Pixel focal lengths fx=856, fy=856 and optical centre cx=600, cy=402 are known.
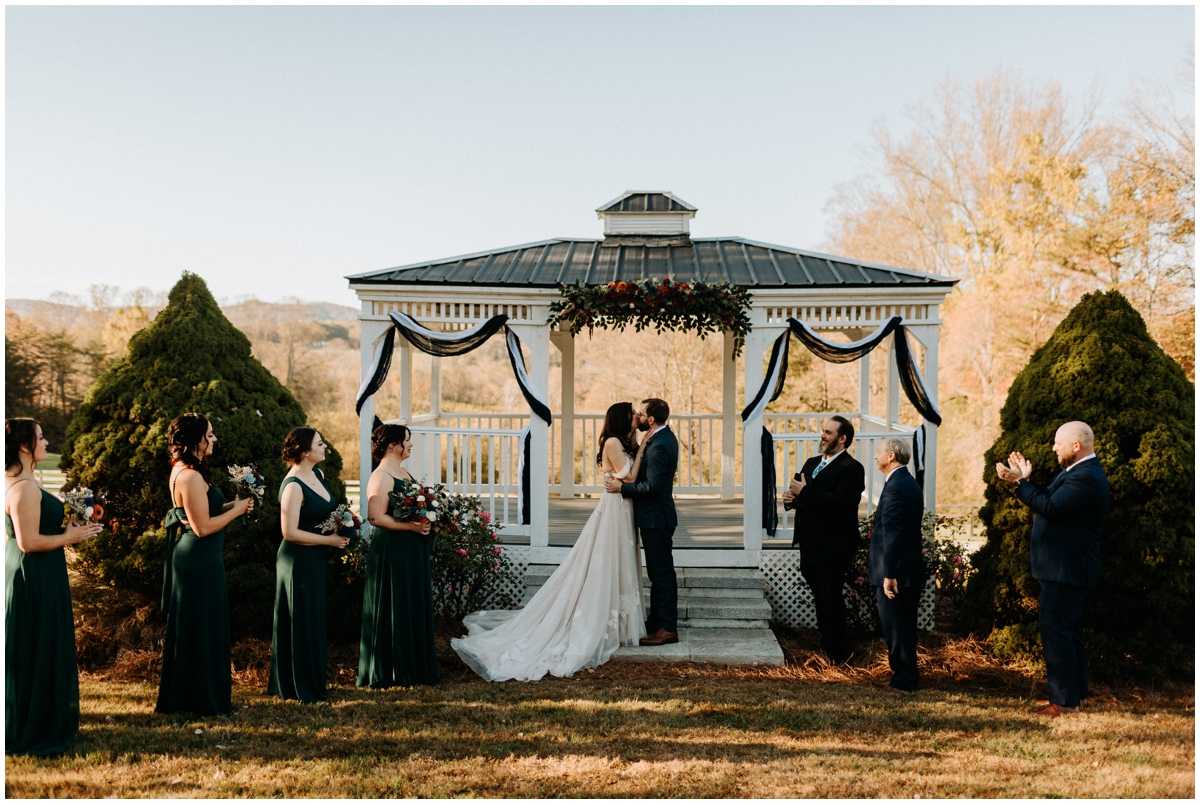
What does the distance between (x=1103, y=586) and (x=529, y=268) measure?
5.90 metres

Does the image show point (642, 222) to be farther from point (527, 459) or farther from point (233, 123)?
point (233, 123)

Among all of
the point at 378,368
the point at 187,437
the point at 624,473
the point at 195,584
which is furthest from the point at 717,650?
the point at 187,437

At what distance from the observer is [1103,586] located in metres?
6.26

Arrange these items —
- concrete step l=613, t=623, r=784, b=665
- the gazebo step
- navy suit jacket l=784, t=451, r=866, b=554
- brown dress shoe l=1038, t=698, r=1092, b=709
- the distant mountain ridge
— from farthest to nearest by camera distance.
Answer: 1. the distant mountain ridge
2. the gazebo step
3. concrete step l=613, t=623, r=784, b=665
4. navy suit jacket l=784, t=451, r=866, b=554
5. brown dress shoe l=1038, t=698, r=1092, b=709

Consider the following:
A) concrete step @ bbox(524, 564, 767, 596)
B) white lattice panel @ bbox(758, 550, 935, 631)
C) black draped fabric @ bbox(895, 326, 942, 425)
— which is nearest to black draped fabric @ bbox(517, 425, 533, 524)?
concrete step @ bbox(524, 564, 767, 596)

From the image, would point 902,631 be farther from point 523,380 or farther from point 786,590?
point 523,380

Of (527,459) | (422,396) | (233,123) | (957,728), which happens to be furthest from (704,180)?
(957,728)

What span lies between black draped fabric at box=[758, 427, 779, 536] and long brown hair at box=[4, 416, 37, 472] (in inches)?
229

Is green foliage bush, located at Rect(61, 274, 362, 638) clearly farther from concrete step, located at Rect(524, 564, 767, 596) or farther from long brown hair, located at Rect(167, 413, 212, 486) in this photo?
concrete step, located at Rect(524, 564, 767, 596)

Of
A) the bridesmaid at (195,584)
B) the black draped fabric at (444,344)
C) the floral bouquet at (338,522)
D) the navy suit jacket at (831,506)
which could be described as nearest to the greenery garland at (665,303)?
the black draped fabric at (444,344)

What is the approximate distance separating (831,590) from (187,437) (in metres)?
4.93

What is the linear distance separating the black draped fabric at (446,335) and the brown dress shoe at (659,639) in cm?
322

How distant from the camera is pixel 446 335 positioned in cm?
850

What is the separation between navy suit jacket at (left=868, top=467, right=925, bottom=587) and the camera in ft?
19.7
